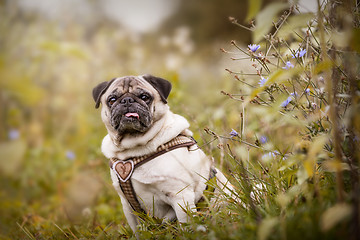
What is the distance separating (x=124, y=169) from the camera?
90.7 inches

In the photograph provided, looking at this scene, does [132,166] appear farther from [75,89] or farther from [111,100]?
[75,89]

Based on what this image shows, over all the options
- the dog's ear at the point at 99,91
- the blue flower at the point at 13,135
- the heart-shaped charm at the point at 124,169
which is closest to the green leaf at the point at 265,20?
the heart-shaped charm at the point at 124,169

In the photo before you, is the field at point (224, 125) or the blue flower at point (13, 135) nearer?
the field at point (224, 125)

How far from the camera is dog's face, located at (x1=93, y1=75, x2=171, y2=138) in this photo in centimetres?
234

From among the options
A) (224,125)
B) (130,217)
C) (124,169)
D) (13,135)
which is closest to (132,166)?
(124,169)

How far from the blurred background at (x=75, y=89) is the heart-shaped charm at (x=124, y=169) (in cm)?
58

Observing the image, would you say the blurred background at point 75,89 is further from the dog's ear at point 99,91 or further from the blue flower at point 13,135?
the dog's ear at point 99,91

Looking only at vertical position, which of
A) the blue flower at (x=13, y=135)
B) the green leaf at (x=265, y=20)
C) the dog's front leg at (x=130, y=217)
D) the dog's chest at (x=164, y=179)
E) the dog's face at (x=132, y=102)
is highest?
the green leaf at (x=265, y=20)

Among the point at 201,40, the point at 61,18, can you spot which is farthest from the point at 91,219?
the point at 201,40

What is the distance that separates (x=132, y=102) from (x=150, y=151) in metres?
0.41

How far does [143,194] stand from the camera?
7.61ft

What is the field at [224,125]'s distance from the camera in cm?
133

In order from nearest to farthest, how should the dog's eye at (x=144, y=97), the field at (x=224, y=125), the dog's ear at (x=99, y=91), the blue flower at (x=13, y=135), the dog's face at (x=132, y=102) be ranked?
the field at (x=224, y=125)
the dog's face at (x=132, y=102)
the dog's eye at (x=144, y=97)
the dog's ear at (x=99, y=91)
the blue flower at (x=13, y=135)

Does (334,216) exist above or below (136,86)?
below
